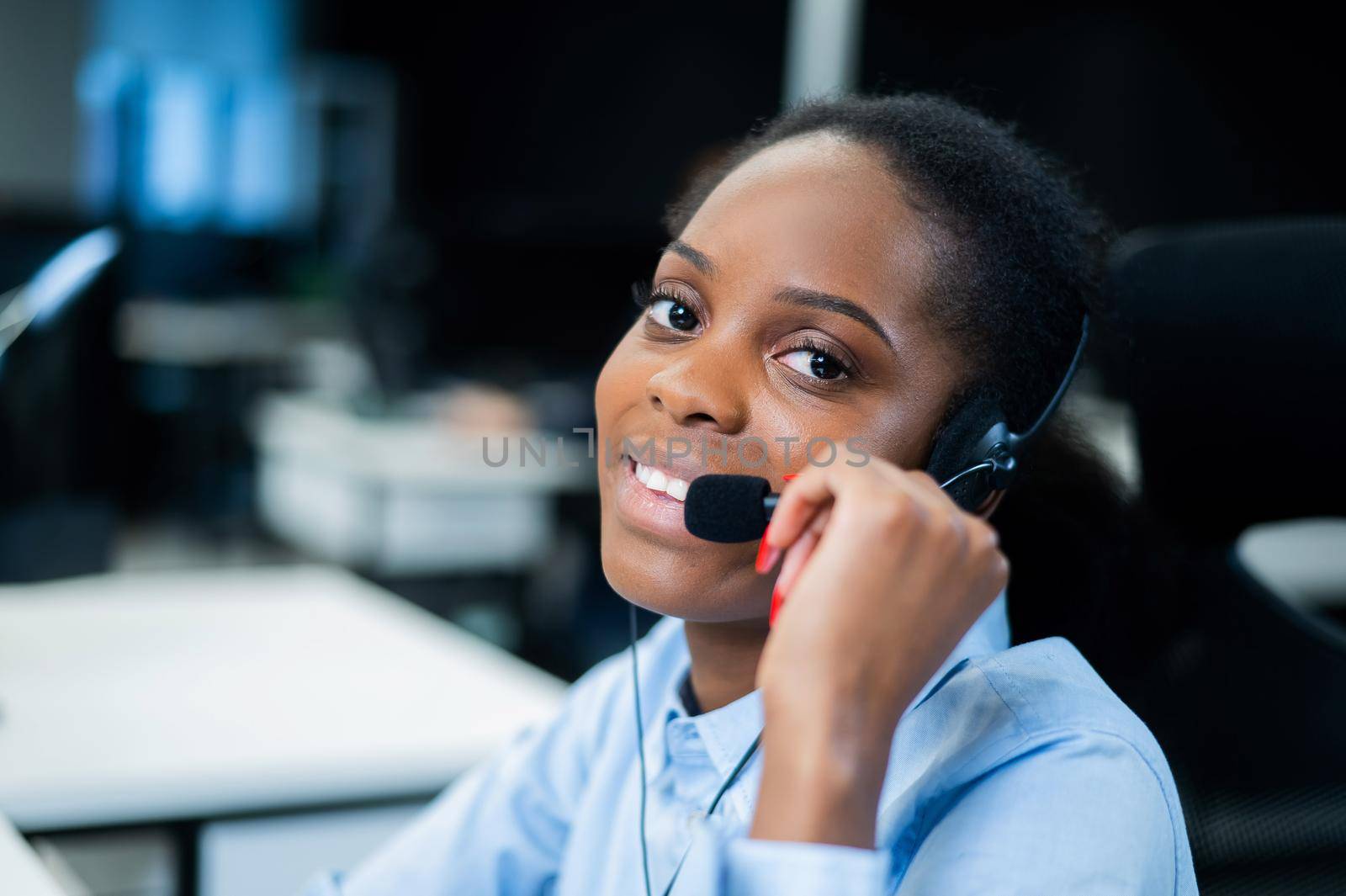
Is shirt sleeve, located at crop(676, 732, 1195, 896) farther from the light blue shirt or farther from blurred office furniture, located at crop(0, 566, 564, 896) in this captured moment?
blurred office furniture, located at crop(0, 566, 564, 896)

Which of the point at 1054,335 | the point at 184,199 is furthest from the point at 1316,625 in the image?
the point at 184,199

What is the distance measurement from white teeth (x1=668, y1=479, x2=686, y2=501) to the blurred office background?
37 cm

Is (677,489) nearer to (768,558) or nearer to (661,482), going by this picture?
(661,482)

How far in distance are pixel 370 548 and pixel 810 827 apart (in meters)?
3.62

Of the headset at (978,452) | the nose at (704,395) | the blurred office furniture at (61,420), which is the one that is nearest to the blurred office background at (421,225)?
the blurred office furniture at (61,420)

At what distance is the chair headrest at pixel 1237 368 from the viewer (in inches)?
34.3

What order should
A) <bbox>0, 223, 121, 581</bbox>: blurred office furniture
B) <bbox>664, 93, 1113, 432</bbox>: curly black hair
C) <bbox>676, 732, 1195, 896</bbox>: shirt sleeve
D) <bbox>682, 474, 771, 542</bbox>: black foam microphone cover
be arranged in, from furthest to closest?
<bbox>0, 223, 121, 581</bbox>: blurred office furniture, <bbox>664, 93, 1113, 432</bbox>: curly black hair, <bbox>682, 474, 771, 542</bbox>: black foam microphone cover, <bbox>676, 732, 1195, 896</bbox>: shirt sleeve

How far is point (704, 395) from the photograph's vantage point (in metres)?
0.79

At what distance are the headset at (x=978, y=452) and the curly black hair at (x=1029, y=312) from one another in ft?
0.09

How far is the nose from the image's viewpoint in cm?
78

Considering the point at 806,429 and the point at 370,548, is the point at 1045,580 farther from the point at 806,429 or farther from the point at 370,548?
the point at 370,548

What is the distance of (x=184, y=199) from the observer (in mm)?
7504

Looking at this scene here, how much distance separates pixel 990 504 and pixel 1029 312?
0.13 meters

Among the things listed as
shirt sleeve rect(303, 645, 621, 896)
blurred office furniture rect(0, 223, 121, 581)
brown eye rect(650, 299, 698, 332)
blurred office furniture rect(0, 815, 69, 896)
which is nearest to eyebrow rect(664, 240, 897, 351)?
brown eye rect(650, 299, 698, 332)
